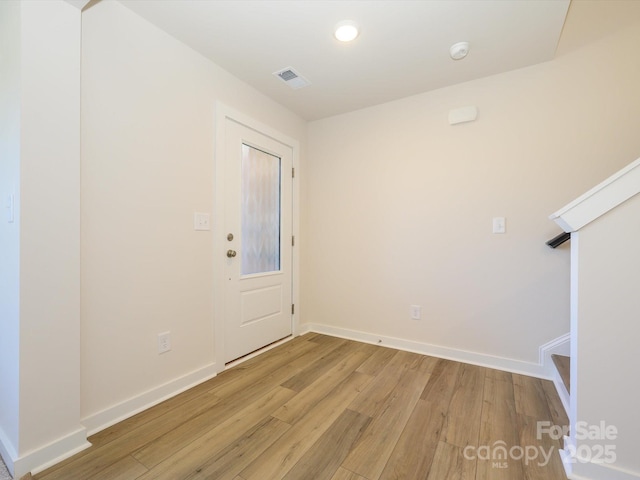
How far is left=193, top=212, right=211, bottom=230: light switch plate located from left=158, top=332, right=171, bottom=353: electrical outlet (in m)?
0.77

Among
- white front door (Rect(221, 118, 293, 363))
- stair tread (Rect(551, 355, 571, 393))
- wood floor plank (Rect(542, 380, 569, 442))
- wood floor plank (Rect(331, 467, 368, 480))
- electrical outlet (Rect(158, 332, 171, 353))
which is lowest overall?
wood floor plank (Rect(331, 467, 368, 480))

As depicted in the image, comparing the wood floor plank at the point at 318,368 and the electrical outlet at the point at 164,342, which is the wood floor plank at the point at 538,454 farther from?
the electrical outlet at the point at 164,342

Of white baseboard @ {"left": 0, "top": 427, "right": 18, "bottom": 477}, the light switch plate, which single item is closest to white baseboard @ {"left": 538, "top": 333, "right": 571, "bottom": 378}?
the light switch plate

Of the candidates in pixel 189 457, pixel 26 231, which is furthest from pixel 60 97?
pixel 189 457

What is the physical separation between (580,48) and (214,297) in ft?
11.1

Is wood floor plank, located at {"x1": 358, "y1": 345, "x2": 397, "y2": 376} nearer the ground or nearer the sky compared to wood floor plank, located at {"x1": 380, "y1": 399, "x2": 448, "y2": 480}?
nearer the ground

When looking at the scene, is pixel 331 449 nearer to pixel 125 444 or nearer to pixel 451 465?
pixel 451 465

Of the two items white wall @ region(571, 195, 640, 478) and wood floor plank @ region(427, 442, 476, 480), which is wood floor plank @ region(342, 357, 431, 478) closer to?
wood floor plank @ region(427, 442, 476, 480)

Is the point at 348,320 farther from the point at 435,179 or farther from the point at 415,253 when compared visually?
the point at 435,179

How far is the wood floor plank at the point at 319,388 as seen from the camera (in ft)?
5.67

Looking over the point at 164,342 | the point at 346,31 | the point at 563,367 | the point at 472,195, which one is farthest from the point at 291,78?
the point at 563,367

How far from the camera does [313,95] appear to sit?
8.91ft

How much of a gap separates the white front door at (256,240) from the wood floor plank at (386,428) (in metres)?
1.20

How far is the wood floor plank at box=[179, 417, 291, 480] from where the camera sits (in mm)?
1277
